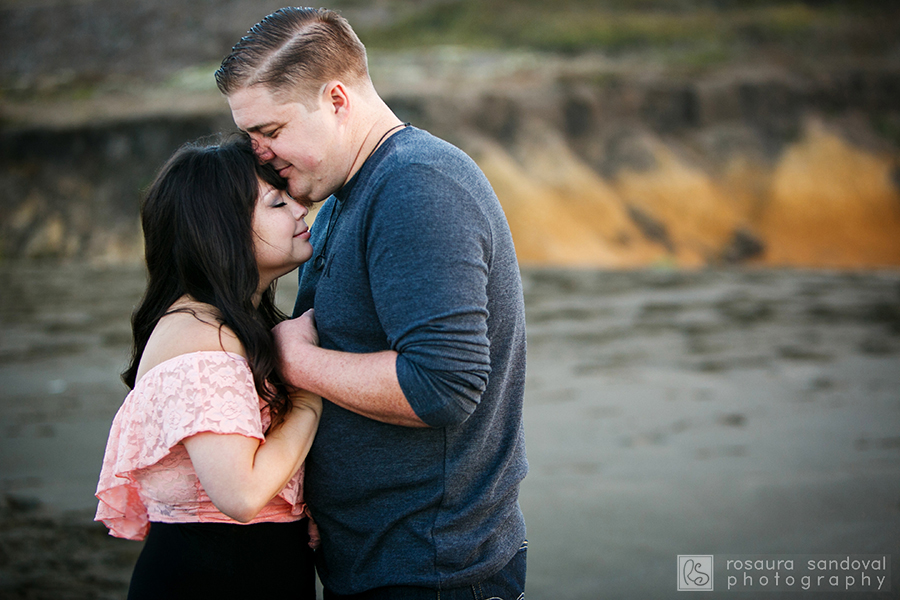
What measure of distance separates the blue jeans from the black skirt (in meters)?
0.19

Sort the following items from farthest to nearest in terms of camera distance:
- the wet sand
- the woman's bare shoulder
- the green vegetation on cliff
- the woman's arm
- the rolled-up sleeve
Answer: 1. the green vegetation on cliff
2. the wet sand
3. the woman's bare shoulder
4. the woman's arm
5. the rolled-up sleeve

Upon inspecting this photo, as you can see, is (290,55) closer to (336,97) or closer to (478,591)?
(336,97)

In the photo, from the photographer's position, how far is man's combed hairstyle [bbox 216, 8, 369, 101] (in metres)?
2.01

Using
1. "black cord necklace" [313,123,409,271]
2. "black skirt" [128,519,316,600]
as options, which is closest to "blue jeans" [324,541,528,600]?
"black skirt" [128,519,316,600]

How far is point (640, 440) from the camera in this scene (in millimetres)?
8742

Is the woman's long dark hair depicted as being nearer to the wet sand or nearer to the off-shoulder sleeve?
the off-shoulder sleeve

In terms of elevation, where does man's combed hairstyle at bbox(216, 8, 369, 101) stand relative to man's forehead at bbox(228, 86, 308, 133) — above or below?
above

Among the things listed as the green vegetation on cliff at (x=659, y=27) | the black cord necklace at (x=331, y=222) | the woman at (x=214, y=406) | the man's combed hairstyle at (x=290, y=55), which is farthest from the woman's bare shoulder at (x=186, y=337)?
the green vegetation on cliff at (x=659, y=27)

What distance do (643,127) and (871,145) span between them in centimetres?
1103

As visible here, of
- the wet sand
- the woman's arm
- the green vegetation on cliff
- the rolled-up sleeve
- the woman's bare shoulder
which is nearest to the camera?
the rolled-up sleeve

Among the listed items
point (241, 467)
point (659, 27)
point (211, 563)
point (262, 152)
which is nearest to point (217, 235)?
point (262, 152)

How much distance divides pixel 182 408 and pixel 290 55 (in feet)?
2.98

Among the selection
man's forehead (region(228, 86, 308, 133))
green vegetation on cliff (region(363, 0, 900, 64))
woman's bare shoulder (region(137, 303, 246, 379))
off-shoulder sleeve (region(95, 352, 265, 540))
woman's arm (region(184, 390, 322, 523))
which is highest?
green vegetation on cliff (region(363, 0, 900, 64))

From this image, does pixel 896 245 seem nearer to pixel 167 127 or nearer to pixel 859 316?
pixel 859 316
